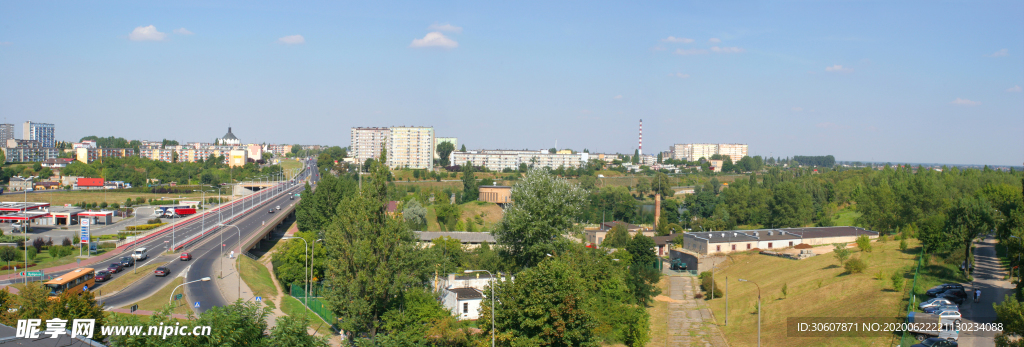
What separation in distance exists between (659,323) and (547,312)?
51.2ft

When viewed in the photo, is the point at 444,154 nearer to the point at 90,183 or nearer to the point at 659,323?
the point at 90,183

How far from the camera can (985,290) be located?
95.3ft

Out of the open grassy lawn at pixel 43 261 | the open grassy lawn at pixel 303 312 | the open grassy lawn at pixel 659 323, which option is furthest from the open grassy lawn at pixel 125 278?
the open grassy lawn at pixel 659 323

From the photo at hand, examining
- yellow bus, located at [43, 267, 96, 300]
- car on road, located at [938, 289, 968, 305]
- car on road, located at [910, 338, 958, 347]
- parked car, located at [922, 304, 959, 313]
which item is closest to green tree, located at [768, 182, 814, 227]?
car on road, located at [938, 289, 968, 305]

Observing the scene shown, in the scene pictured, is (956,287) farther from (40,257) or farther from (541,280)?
(40,257)

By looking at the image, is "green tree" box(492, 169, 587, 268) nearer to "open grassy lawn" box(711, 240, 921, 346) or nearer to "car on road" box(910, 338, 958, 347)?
"open grassy lawn" box(711, 240, 921, 346)

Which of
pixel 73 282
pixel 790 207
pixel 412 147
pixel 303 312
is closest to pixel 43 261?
pixel 73 282

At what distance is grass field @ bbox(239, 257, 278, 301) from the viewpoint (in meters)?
36.1

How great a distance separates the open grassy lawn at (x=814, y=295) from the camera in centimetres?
2812

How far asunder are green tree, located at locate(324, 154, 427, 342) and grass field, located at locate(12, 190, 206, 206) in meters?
79.9

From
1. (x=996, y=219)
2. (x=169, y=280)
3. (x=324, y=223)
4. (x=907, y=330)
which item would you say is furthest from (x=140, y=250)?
(x=996, y=219)

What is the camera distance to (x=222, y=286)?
34.6 meters

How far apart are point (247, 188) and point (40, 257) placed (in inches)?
2932

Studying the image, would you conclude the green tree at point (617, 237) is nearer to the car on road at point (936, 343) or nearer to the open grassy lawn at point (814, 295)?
the open grassy lawn at point (814, 295)
